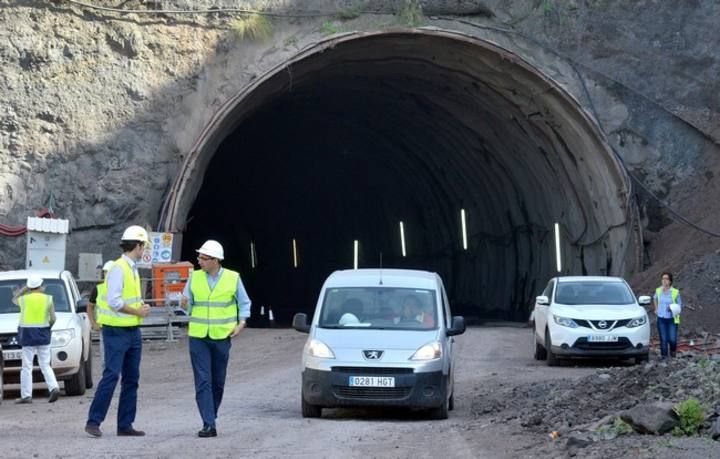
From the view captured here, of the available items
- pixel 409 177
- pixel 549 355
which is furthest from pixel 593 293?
pixel 409 177

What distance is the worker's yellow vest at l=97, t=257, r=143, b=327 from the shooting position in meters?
12.6

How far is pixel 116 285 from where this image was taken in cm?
1267

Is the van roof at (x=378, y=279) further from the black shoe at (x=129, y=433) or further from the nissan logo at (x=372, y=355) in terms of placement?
the black shoe at (x=129, y=433)

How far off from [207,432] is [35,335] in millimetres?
5450

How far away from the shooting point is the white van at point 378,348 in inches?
575

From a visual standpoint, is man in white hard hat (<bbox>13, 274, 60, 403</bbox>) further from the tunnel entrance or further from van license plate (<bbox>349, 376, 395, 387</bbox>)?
the tunnel entrance

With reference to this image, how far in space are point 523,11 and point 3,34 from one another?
11.7 m

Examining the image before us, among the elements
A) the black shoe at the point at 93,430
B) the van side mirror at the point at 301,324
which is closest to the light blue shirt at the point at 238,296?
the black shoe at the point at 93,430

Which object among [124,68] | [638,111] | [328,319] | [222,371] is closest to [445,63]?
[638,111]

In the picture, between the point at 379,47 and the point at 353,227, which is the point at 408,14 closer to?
the point at 379,47

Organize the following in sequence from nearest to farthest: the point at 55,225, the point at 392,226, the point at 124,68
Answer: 1. the point at 55,225
2. the point at 124,68
3. the point at 392,226

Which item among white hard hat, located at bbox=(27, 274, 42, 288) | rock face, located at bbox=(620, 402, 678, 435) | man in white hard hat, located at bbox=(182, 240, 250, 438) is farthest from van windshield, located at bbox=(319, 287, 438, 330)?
rock face, located at bbox=(620, 402, 678, 435)

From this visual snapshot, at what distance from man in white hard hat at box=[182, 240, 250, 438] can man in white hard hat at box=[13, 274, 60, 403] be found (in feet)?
15.7

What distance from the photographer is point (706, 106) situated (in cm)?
3127
